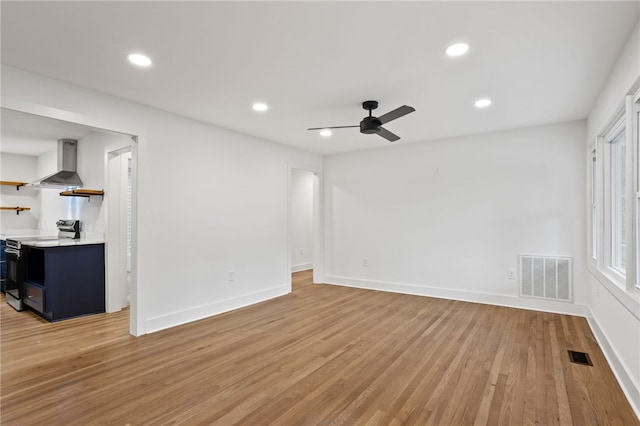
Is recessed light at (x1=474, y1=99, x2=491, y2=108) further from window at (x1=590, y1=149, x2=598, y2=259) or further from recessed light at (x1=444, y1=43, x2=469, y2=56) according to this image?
window at (x1=590, y1=149, x2=598, y2=259)

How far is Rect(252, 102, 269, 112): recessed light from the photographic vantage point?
3.59m

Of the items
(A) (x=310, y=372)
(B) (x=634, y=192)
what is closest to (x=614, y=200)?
(B) (x=634, y=192)

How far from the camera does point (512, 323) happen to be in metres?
3.91

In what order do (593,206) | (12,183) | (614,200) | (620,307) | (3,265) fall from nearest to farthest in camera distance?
(620,307) → (614,200) → (593,206) → (3,265) → (12,183)

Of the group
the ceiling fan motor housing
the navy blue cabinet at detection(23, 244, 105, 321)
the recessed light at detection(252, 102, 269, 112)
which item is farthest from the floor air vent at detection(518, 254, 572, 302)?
the navy blue cabinet at detection(23, 244, 105, 321)

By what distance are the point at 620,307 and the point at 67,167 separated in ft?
24.0

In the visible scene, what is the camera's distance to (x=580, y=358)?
2.92 m

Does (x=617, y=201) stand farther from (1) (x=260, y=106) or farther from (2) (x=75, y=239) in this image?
(2) (x=75, y=239)

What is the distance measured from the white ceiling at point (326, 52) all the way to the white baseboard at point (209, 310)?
97.4 inches

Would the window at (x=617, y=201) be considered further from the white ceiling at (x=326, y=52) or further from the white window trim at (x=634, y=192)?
the white ceiling at (x=326, y=52)

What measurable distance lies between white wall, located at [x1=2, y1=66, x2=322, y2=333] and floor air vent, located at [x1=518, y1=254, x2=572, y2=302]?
366 cm

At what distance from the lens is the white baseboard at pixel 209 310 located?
12.1ft

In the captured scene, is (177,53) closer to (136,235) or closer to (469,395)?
(136,235)

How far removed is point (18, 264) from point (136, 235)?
2.48m
